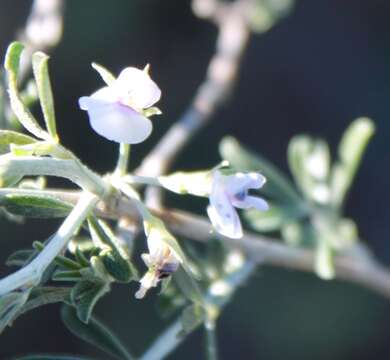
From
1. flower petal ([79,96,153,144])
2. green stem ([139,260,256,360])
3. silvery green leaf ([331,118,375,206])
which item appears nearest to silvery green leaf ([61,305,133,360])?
green stem ([139,260,256,360])

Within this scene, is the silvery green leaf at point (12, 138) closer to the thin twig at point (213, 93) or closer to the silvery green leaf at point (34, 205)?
the silvery green leaf at point (34, 205)

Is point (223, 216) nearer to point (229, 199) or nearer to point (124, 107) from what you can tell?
point (229, 199)

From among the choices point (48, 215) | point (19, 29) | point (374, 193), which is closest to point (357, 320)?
point (374, 193)

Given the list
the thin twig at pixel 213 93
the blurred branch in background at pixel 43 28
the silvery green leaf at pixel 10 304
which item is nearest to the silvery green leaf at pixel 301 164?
the thin twig at pixel 213 93

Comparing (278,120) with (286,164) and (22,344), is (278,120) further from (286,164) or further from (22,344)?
(22,344)

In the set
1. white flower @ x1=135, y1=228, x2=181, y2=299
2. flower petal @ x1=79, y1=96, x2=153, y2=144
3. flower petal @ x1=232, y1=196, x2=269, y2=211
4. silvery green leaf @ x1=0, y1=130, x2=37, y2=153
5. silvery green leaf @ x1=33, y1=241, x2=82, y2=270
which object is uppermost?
silvery green leaf @ x1=0, y1=130, x2=37, y2=153

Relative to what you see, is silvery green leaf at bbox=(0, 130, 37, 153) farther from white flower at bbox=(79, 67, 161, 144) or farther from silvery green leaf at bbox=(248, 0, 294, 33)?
silvery green leaf at bbox=(248, 0, 294, 33)
